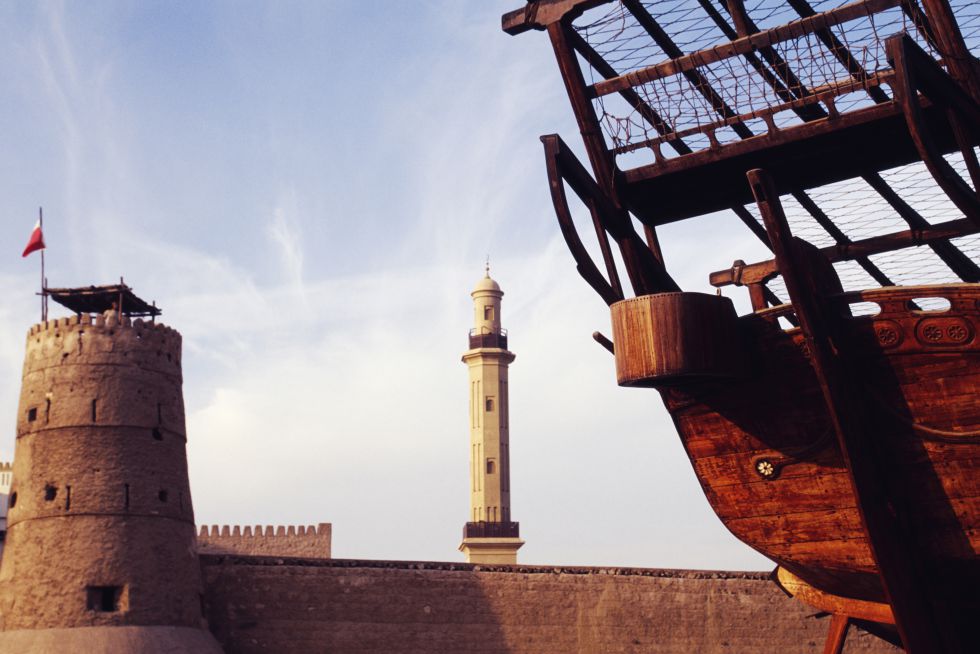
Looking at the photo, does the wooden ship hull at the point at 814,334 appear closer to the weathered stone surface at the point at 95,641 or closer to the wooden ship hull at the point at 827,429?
the wooden ship hull at the point at 827,429

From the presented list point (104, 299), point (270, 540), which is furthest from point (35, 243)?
point (270, 540)

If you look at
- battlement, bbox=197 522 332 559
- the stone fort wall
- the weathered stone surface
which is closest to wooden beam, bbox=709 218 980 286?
the stone fort wall

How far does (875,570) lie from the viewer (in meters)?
12.9

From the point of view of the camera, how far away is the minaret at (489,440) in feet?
143

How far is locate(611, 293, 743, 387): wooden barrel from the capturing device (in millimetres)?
12406

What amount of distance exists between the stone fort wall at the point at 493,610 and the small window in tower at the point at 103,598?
2379 millimetres

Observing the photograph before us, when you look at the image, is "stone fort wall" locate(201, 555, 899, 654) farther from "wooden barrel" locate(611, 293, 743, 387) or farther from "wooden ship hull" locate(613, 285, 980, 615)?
"wooden barrel" locate(611, 293, 743, 387)

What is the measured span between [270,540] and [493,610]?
11.8 m

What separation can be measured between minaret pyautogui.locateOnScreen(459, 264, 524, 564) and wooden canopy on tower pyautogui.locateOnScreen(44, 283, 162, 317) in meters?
19.4

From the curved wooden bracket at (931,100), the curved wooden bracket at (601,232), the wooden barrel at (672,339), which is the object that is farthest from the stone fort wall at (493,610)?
the curved wooden bracket at (931,100)

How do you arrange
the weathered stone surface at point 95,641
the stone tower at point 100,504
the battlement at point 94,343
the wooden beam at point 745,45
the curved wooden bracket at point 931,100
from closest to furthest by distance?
the curved wooden bracket at point 931,100 → the wooden beam at point 745,45 → the weathered stone surface at point 95,641 → the stone tower at point 100,504 → the battlement at point 94,343

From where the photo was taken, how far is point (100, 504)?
79.4ft

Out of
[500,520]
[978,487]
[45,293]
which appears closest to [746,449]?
[978,487]

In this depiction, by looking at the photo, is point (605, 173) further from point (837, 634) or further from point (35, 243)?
point (35, 243)
